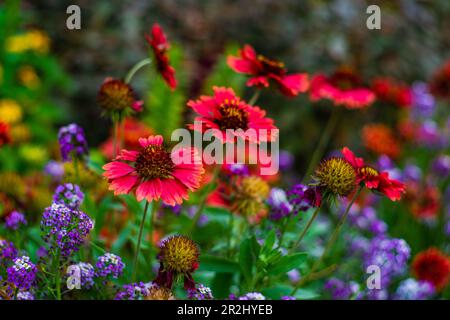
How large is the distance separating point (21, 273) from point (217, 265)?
0.43 m

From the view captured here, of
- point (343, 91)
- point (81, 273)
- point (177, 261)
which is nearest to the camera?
point (177, 261)

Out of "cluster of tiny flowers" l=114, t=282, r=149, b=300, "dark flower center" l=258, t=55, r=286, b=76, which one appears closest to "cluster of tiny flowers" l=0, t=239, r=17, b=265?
"cluster of tiny flowers" l=114, t=282, r=149, b=300

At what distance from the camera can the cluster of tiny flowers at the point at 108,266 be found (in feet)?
3.76

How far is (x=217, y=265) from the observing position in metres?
1.32

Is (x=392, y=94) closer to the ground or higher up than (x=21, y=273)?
higher up

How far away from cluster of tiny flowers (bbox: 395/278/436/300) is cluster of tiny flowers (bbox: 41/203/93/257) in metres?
0.94

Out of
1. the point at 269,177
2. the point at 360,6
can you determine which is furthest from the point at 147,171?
the point at 360,6

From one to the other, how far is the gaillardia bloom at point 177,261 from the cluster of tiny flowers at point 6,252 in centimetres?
34

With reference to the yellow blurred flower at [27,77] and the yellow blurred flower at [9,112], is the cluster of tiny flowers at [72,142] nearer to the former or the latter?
the yellow blurred flower at [9,112]

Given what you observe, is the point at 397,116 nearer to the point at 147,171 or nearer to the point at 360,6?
the point at 360,6

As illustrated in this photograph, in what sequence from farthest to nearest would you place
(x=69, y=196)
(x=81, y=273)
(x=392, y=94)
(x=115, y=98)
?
(x=392, y=94) < (x=115, y=98) < (x=69, y=196) < (x=81, y=273)

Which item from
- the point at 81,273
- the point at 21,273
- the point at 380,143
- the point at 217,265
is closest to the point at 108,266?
the point at 81,273

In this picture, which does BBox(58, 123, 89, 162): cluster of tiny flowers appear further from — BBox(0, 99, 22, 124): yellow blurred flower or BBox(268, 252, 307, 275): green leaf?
BBox(0, 99, 22, 124): yellow blurred flower

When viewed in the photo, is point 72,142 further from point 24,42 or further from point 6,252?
point 24,42
